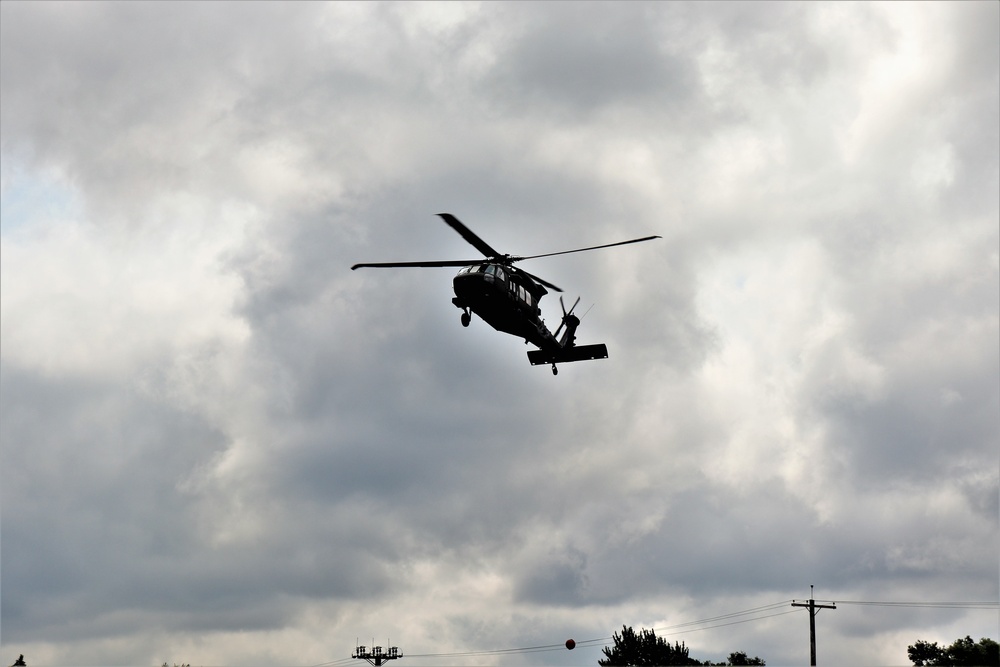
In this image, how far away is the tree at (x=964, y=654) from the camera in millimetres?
129750

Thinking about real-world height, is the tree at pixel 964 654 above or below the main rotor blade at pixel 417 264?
below

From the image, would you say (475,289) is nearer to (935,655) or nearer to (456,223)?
(456,223)

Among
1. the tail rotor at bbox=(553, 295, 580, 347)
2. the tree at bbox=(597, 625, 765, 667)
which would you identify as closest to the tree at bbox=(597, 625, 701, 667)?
the tree at bbox=(597, 625, 765, 667)

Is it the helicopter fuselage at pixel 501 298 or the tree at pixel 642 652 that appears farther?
the tree at pixel 642 652

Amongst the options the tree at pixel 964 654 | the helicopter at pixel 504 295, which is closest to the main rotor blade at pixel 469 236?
the helicopter at pixel 504 295

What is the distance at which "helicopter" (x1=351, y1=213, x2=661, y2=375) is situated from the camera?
186ft

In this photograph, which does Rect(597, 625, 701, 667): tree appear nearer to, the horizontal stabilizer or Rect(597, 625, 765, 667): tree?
Rect(597, 625, 765, 667): tree

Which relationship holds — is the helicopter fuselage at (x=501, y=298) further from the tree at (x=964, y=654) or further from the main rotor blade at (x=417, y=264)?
the tree at (x=964, y=654)

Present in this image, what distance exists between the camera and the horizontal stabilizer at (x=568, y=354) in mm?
64562

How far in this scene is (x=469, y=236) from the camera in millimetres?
56344

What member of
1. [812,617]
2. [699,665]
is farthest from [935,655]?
[812,617]

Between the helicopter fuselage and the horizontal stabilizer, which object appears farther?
the horizontal stabilizer

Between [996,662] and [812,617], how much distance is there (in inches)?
1338

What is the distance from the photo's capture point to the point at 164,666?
11144 cm
